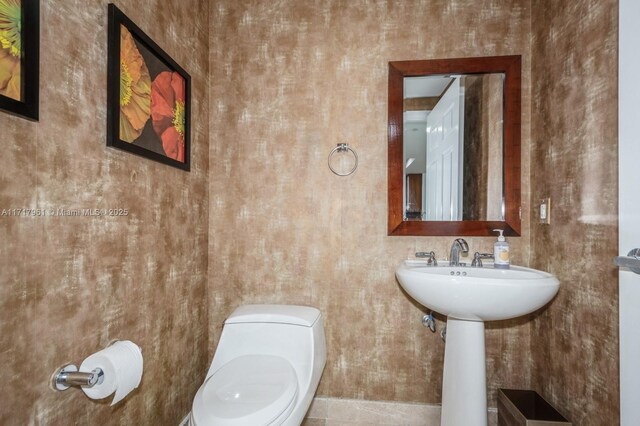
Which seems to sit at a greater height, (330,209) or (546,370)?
(330,209)

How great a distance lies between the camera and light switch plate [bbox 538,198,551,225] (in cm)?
139

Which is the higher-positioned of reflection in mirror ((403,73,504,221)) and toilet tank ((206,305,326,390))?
reflection in mirror ((403,73,504,221))

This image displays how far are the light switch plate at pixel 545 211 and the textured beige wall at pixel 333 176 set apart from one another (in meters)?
0.12

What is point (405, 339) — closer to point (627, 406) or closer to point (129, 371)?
point (627, 406)

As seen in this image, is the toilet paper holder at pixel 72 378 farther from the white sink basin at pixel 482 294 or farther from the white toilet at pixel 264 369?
the white sink basin at pixel 482 294

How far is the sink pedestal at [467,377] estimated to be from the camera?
1.23 m

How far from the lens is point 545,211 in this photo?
1409mm

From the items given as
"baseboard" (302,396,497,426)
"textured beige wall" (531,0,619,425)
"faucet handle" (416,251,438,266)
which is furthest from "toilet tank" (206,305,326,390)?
"textured beige wall" (531,0,619,425)

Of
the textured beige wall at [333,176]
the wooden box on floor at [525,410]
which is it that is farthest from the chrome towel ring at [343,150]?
the wooden box on floor at [525,410]

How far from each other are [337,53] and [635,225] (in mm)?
1389

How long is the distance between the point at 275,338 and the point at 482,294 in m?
0.86

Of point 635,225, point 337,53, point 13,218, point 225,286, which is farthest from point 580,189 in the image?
point 13,218

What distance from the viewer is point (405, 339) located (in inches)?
63.0

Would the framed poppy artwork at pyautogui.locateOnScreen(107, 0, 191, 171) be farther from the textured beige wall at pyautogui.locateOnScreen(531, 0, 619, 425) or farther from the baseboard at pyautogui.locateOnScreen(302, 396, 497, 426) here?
the textured beige wall at pyautogui.locateOnScreen(531, 0, 619, 425)
